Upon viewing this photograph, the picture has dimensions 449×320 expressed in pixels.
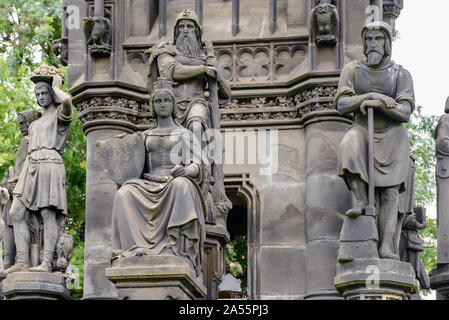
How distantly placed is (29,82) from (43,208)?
14.6 m

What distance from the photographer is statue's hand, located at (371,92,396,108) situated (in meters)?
18.8

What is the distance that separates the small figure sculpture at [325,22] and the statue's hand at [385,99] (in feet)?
13.6

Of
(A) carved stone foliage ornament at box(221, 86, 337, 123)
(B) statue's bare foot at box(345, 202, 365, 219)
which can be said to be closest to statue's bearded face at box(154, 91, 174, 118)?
(B) statue's bare foot at box(345, 202, 365, 219)

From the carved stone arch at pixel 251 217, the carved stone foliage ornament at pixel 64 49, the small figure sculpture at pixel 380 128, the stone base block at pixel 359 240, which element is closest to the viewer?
the stone base block at pixel 359 240

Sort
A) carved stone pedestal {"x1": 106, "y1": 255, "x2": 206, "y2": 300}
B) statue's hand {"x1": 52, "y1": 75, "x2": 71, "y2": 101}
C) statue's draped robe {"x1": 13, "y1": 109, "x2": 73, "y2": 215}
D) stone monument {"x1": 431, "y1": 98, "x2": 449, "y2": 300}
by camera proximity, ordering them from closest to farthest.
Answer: carved stone pedestal {"x1": 106, "y1": 255, "x2": 206, "y2": 300} → statue's draped robe {"x1": 13, "y1": 109, "x2": 73, "y2": 215} → statue's hand {"x1": 52, "y1": 75, "x2": 71, "y2": 101} → stone monument {"x1": 431, "y1": 98, "x2": 449, "y2": 300}

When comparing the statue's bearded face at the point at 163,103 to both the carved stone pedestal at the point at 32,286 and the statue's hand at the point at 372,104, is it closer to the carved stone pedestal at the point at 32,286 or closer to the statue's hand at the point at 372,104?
the statue's hand at the point at 372,104

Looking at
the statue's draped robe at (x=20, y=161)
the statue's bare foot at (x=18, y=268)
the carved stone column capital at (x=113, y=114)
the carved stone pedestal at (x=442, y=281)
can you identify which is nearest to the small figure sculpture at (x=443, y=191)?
the carved stone pedestal at (x=442, y=281)

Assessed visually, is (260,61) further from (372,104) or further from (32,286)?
(32,286)

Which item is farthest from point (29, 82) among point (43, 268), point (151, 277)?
A: point (151, 277)

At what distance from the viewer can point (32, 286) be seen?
63.5ft

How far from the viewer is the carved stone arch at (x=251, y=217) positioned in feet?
74.4

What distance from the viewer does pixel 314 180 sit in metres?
22.7

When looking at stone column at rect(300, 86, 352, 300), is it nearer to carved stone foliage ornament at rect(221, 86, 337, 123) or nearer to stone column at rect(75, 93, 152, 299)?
carved stone foliage ornament at rect(221, 86, 337, 123)
